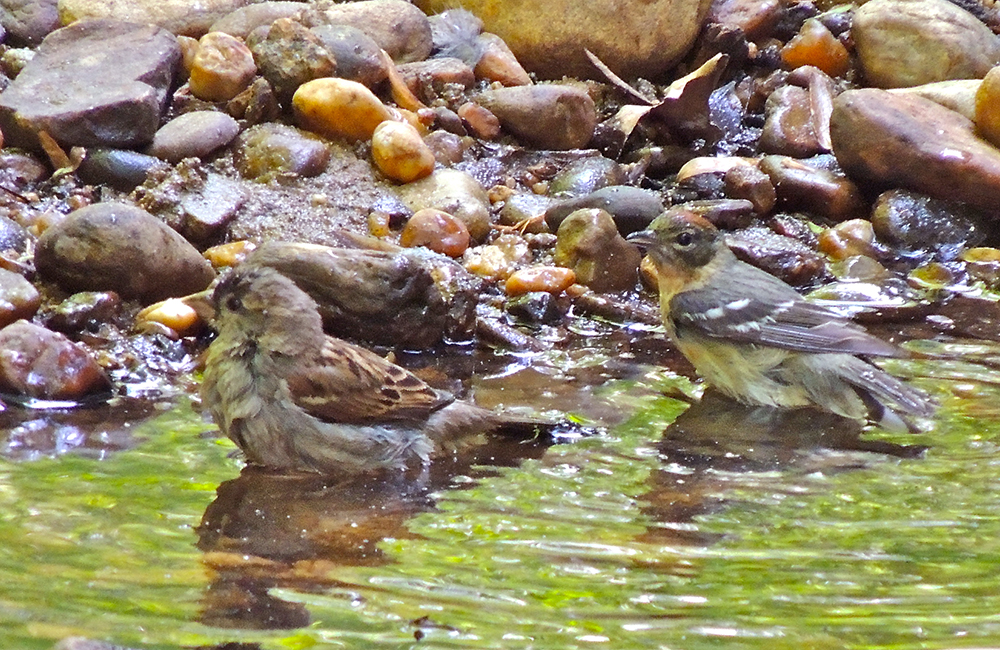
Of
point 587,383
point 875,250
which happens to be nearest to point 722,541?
point 587,383

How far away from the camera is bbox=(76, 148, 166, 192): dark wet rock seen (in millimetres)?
7965

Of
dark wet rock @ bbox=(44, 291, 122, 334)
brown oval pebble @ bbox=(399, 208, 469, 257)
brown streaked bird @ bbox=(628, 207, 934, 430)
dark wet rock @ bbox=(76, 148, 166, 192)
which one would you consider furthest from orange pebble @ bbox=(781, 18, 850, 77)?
dark wet rock @ bbox=(44, 291, 122, 334)

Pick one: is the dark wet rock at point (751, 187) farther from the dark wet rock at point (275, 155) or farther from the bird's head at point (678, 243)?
the dark wet rock at point (275, 155)

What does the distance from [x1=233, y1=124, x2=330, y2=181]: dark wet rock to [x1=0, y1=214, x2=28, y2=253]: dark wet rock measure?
1741 mm

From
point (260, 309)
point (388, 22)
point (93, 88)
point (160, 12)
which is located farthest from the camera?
point (388, 22)

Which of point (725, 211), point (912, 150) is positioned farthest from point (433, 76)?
point (912, 150)

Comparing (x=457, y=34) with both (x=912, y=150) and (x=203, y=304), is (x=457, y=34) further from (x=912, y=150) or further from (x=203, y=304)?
(x=203, y=304)

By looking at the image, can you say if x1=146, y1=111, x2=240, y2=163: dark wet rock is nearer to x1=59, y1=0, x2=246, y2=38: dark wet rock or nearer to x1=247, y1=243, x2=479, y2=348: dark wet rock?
x1=59, y1=0, x2=246, y2=38: dark wet rock

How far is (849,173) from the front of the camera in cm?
959

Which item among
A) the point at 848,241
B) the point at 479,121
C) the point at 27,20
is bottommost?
the point at 848,241

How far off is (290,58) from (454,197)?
5.47 ft

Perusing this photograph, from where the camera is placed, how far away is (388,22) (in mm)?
9922

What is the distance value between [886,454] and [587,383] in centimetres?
166

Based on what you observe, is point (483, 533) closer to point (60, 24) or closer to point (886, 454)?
point (886, 454)
